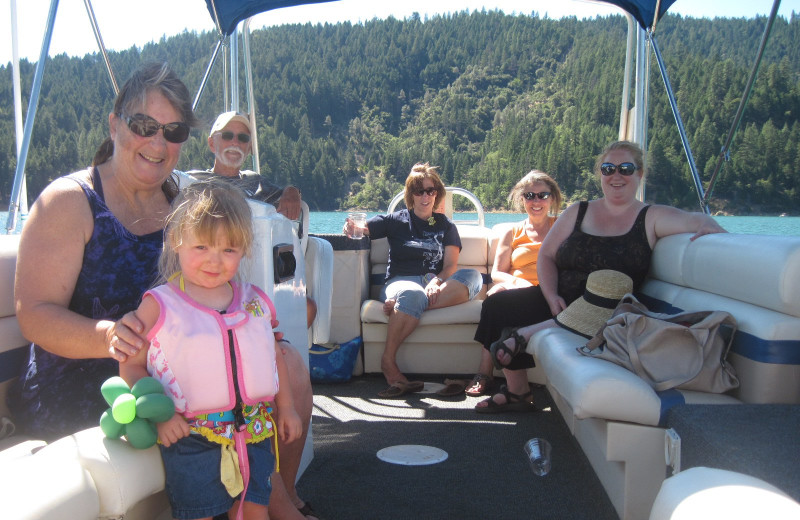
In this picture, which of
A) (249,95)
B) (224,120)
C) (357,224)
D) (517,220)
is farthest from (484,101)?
(224,120)

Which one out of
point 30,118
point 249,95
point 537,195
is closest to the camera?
point 30,118

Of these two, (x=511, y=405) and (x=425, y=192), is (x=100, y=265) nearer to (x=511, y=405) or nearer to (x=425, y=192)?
(x=511, y=405)

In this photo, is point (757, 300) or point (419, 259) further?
point (419, 259)

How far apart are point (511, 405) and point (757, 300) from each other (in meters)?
1.57

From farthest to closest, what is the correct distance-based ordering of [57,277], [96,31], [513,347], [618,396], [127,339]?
[96,31]
[513,347]
[618,396]
[57,277]
[127,339]

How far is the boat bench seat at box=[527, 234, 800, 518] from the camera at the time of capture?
1.96 meters

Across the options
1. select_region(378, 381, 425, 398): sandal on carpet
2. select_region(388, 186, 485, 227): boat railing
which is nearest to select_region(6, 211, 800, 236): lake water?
select_region(388, 186, 485, 227): boat railing

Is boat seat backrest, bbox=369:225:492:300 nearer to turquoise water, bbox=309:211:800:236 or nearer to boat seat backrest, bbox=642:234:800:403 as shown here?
turquoise water, bbox=309:211:800:236

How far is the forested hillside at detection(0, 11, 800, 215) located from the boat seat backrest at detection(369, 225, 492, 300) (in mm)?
10877

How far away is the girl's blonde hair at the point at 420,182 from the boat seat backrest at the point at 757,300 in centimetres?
223

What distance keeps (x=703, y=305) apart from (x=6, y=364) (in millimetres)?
2405

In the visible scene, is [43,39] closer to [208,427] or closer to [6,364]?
[6,364]

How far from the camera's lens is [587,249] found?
10.5 feet

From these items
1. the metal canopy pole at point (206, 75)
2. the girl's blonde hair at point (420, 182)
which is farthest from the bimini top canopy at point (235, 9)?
the girl's blonde hair at point (420, 182)
